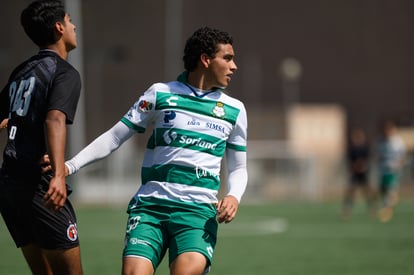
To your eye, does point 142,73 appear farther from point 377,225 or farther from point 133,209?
point 133,209

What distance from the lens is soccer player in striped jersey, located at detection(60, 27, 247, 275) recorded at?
6.21 metres

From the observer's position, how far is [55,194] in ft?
18.9

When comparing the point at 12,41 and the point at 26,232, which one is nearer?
the point at 26,232

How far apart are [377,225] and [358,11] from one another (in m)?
21.4

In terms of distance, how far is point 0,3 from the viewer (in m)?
37.7

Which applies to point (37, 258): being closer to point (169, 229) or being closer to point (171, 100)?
point (169, 229)

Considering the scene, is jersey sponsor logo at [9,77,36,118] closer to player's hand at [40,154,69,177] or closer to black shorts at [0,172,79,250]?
player's hand at [40,154,69,177]

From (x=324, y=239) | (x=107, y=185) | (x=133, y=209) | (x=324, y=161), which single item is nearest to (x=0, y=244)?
(x=324, y=239)

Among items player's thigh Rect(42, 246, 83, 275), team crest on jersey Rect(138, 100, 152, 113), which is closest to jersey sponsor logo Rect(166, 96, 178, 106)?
team crest on jersey Rect(138, 100, 152, 113)

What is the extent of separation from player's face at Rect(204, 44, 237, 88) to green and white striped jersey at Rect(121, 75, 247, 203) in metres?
0.09

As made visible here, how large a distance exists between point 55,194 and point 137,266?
2.22 feet

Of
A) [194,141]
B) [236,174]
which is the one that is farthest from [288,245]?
[194,141]

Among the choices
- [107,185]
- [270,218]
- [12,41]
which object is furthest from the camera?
[12,41]

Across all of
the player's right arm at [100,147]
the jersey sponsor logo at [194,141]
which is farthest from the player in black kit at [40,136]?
the jersey sponsor logo at [194,141]
